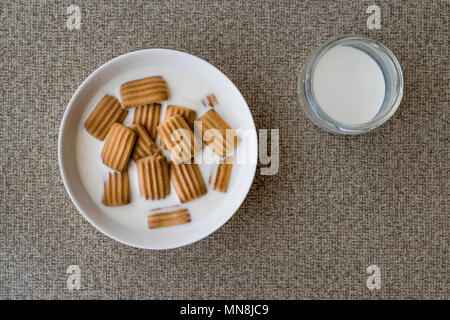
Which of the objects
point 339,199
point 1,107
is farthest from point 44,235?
point 339,199

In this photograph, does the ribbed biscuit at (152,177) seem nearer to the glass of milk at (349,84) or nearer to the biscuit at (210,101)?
the biscuit at (210,101)

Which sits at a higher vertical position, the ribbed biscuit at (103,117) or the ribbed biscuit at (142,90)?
the ribbed biscuit at (142,90)

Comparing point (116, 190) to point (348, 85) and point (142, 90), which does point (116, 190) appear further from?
point (348, 85)

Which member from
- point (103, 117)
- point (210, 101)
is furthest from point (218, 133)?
point (103, 117)

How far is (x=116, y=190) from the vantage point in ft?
1.71

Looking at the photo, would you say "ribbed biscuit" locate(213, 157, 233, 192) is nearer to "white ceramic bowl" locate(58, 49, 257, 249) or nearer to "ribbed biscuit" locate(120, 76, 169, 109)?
"white ceramic bowl" locate(58, 49, 257, 249)

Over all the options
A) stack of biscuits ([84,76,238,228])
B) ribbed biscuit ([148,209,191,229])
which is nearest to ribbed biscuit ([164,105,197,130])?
stack of biscuits ([84,76,238,228])

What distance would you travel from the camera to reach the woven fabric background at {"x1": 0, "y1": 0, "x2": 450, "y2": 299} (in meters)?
0.55

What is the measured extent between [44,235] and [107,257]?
94mm

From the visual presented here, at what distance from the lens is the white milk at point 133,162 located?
1.72ft

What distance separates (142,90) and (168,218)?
0.17 meters

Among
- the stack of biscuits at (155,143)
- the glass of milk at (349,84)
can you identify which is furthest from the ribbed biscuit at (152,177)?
the glass of milk at (349,84)

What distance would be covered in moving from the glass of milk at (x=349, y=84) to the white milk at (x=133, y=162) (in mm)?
117

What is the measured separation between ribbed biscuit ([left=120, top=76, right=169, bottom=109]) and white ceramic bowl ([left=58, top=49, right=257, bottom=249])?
1 centimetres
